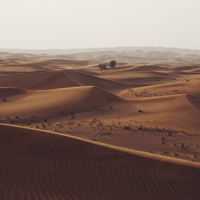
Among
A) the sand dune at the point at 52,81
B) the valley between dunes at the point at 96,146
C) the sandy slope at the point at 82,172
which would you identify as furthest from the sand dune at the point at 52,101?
the sandy slope at the point at 82,172

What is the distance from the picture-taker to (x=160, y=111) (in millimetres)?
22812

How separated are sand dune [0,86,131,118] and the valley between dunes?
80 millimetres

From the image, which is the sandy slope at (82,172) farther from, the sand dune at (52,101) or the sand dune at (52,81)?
the sand dune at (52,81)

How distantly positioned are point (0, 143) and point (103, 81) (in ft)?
110

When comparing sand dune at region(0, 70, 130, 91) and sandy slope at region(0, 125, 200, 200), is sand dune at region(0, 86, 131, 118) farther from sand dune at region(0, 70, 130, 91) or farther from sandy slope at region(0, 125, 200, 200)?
sandy slope at region(0, 125, 200, 200)

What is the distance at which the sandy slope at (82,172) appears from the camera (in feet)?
27.0

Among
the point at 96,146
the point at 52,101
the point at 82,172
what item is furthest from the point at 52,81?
the point at 82,172

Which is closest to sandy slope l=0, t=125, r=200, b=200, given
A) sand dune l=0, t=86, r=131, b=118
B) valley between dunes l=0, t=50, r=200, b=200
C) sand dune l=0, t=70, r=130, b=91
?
valley between dunes l=0, t=50, r=200, b=200

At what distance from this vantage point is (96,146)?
10648mm

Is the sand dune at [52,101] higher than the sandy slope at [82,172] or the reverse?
the reverse

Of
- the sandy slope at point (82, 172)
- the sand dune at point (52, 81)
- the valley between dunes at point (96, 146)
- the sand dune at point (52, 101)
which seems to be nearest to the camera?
the sandy slope at point (82, 172)

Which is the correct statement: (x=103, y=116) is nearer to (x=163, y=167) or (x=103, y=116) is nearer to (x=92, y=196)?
(x=163, y=167)

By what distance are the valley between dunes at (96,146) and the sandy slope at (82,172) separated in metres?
0.03

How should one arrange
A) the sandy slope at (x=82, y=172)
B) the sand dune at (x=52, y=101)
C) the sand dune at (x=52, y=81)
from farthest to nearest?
the sand dune at (x=52, y=81) → the sand dune at (x=52, y=101) → the sandy slope at (x=82, y=172)
